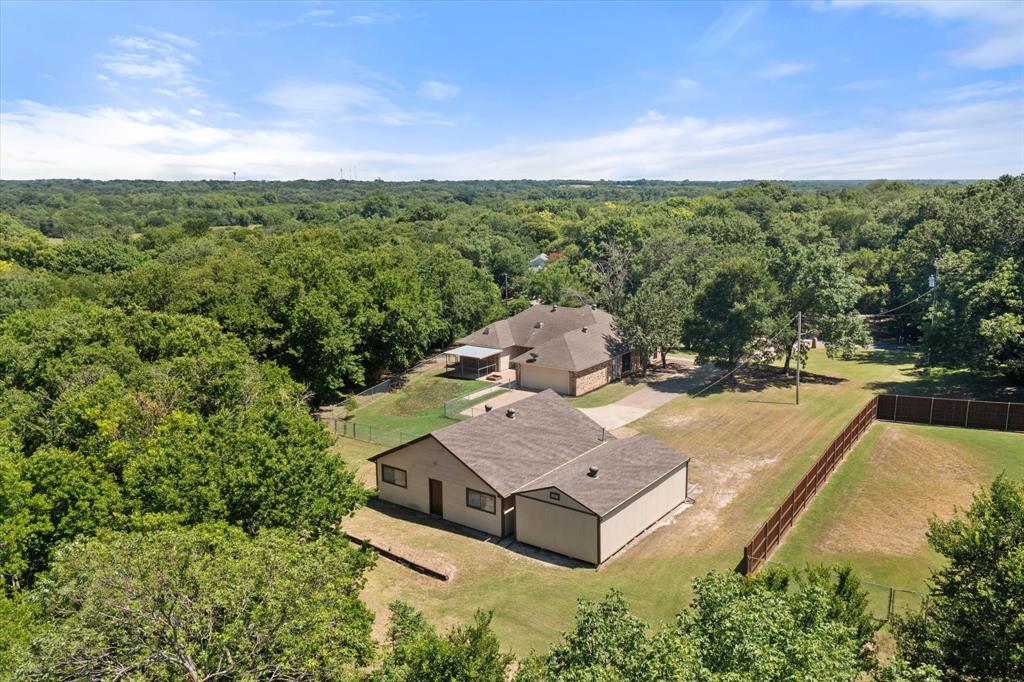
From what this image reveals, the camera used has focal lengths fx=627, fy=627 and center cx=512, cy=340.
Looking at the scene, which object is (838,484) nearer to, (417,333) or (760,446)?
(760,446)

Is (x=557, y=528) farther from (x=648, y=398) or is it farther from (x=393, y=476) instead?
(x=648, y=398)

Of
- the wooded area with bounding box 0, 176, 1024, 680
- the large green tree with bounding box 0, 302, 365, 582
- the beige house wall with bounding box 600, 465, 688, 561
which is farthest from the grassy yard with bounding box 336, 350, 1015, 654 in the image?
the large green tree with bounding box 0, 302, 365, 582

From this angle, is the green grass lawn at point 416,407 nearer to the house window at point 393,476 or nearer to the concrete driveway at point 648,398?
the house window at point 393,476

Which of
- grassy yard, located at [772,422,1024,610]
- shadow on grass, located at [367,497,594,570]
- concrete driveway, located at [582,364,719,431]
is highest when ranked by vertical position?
grassy yard, located at [772,422,1024,610]

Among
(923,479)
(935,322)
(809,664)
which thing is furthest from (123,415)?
(935,322)

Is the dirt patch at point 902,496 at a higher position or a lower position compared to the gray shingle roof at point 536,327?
lower

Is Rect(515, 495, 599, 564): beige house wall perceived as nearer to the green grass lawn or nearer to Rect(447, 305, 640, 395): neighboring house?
the green grass lawn

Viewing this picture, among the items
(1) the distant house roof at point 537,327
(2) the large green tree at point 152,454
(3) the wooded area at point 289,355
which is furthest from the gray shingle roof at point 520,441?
(1) the distant house roof at point 537,327
